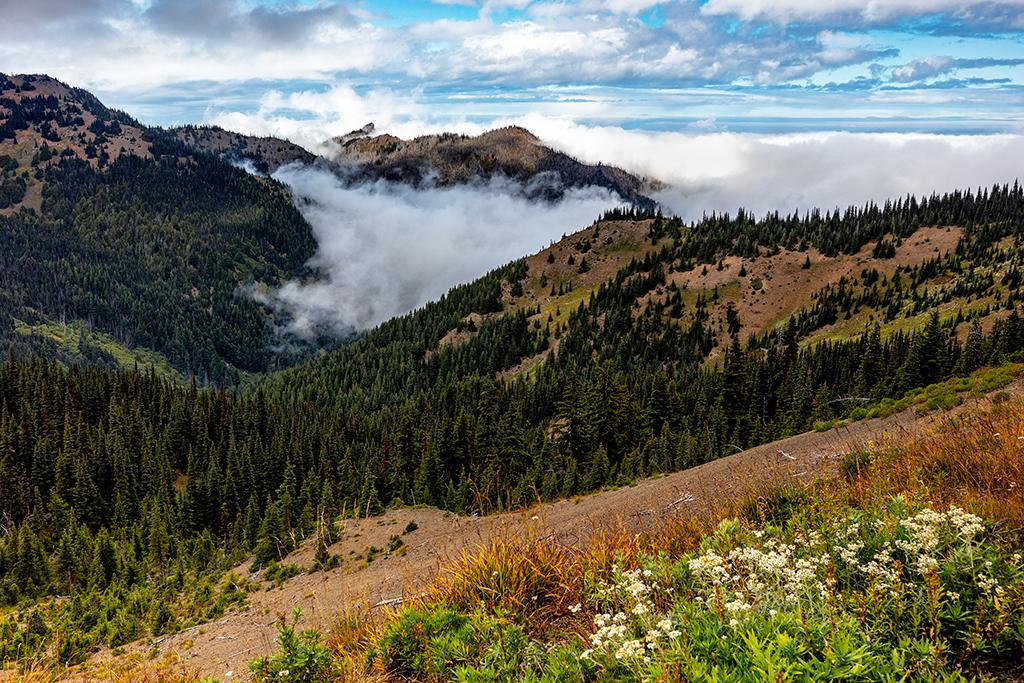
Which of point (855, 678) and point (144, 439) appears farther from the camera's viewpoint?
point (144, 439)

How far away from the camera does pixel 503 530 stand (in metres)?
10.9

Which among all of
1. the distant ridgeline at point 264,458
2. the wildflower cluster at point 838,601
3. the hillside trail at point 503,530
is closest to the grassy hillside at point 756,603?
the wildflower cluster at point 838,601

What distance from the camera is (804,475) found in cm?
2036

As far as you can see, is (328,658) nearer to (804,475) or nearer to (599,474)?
A: (804,475)

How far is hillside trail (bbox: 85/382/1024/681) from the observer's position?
1272 cm

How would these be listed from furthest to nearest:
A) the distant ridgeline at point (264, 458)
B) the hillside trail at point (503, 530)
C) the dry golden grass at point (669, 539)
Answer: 1. the distant ridgeline at point (264, 458)
2. the hillside trail at point (503, 530)
3. the dry golden grass at point (669, 539)

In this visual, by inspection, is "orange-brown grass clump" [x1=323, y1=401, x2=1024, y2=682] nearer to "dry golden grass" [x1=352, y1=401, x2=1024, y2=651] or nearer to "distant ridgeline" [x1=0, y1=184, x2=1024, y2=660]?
"dry golden grass" [x1=352, y1=401, x2=1024, y2=651]

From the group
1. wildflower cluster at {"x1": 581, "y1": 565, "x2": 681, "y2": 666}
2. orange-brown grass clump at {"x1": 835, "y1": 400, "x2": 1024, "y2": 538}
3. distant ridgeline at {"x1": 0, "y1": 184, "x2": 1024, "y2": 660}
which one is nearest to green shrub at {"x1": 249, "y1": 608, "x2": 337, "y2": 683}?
wildflower cluster at {"x1": 581, "y1": 565, "x2": 681, "y2": 666}

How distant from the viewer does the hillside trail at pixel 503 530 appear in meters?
12.7

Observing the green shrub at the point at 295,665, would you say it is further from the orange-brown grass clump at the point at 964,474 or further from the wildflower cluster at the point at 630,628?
the orange-brown grass clump at the point at 964,474

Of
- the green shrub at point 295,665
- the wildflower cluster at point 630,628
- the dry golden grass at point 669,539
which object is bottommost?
the green shrub at point 295,665

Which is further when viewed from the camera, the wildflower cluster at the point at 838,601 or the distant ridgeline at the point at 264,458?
the distant ridgeline at the point at 264,458

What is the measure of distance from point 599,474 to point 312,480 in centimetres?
4850

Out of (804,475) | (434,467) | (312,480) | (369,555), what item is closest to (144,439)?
(312,480)
